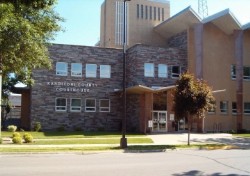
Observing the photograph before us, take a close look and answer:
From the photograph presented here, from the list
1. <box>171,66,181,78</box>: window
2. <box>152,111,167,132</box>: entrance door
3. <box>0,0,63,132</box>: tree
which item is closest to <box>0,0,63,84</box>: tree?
<box>0,0,63,132</box>: tree

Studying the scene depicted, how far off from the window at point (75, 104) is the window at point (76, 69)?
2.67m

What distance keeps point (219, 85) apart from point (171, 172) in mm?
31415

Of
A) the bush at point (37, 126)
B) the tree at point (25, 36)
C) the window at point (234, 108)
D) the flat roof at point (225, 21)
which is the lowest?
the bush at point (37, 126)

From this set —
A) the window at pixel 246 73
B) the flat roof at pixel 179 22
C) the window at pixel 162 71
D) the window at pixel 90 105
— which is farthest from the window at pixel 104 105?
the window at pixel 246 73

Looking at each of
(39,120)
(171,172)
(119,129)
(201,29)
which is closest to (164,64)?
(201,29)

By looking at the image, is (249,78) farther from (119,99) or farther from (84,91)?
(84,91)

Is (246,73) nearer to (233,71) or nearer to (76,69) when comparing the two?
(233,71)

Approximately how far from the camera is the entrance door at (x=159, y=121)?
3991 cm

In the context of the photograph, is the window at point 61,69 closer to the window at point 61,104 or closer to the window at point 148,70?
the window at point 61,104

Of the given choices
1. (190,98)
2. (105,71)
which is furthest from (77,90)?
(190,98)

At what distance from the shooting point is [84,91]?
42.8 meters

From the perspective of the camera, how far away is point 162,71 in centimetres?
4309

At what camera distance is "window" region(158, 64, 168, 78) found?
42938mm

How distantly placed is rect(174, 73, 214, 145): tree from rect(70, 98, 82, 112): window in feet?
60.6
